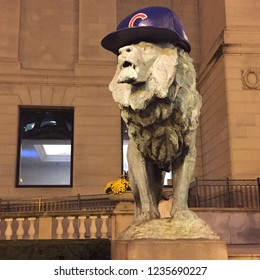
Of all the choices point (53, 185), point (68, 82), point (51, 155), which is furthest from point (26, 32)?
point (53, 185)

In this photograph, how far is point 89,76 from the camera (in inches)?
718

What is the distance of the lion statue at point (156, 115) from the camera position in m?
4.05

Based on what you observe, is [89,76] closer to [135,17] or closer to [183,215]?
[135,17]

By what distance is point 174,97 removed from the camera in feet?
13.8

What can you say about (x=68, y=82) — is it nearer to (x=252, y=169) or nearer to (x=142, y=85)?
(x=252, y=169)

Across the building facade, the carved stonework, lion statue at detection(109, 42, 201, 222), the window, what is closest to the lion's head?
lion statue at detection(109, 42, 201, 222)

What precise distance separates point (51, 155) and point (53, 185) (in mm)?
1438

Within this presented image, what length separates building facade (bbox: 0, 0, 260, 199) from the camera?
1580 centimetres

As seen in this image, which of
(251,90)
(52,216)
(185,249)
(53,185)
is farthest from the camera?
(53,185)

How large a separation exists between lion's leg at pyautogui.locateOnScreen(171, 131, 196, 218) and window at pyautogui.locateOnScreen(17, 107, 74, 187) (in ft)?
43.2

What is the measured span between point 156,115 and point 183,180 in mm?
865

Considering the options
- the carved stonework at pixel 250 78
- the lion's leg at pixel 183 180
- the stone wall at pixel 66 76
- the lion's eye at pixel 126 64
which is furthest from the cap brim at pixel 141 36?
the stone wall at pixel 66 76

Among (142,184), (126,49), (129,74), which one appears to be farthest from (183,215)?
(126,49)

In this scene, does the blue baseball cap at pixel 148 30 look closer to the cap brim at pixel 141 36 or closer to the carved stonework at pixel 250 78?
the cap brim at pixel 141 36
